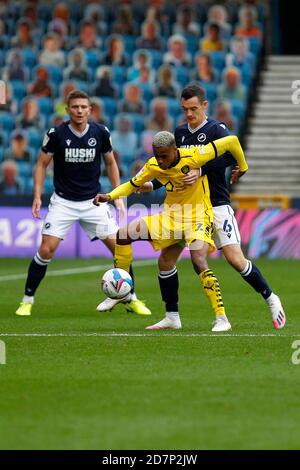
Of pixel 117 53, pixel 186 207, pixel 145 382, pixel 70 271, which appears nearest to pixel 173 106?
pixel 117 53

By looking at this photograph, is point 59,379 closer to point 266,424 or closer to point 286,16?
point 266,424

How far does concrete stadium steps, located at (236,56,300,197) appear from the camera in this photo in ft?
86.4

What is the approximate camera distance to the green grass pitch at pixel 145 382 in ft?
23.9

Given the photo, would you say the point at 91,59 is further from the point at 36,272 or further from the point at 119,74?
the point at 36,272

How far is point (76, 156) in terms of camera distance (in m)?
13.9

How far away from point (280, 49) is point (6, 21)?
21.0 ft

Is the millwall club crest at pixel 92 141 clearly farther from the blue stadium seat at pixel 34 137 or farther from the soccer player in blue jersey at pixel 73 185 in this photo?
the blue stadium seat at pixel 34 137

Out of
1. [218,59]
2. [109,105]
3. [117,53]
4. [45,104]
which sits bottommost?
[109,105]

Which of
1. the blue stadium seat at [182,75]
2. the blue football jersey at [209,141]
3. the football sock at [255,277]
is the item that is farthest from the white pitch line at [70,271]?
the football sock at [255,277]

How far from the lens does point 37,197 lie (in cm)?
1353

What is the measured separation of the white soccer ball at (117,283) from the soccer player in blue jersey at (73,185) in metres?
1.21

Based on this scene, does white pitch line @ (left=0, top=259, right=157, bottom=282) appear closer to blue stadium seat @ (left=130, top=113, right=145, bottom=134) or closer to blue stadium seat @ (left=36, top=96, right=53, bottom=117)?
blue stadium seat @ (left=130, top=113, right=145, bottom=134)

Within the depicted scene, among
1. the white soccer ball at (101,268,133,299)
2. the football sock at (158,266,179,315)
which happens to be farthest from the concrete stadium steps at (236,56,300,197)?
the football sock at (158,266,179,315)

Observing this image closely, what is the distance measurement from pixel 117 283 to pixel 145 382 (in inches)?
136
